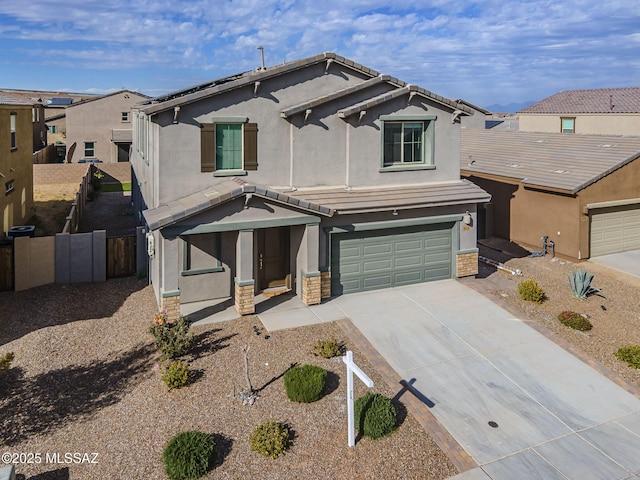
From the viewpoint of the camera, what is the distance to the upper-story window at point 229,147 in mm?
14430

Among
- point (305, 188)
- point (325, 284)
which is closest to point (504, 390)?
point (325, 284)

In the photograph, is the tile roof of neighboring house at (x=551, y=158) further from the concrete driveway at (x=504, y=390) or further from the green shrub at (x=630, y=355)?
the green shrub at (x=630, y=355)

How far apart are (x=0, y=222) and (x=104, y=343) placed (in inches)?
374

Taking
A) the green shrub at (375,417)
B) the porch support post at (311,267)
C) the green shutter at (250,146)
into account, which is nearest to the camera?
the green shrub at (375,417)

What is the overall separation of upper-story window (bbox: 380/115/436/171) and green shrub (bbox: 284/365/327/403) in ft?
27.0

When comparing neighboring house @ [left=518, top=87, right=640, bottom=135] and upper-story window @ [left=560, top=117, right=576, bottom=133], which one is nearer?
neighboring house @ [left=518, top=87, right=640, bottom=135]

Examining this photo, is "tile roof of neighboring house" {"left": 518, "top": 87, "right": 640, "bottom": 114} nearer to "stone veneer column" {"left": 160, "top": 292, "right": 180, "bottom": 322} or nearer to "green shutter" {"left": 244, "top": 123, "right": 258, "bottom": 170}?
"green shutter" {"left": 244, "top": 123, "right": 258, "bottom": 170}

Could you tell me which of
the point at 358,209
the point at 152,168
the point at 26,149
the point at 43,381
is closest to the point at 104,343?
the point at 43,381

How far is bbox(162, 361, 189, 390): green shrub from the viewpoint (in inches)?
408

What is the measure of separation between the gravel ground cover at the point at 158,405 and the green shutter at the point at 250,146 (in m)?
4.72

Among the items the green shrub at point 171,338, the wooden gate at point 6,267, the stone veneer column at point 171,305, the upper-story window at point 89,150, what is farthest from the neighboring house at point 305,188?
the upper-story window at point 89,150

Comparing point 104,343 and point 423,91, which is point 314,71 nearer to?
point 423,91

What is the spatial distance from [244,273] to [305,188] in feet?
11.7

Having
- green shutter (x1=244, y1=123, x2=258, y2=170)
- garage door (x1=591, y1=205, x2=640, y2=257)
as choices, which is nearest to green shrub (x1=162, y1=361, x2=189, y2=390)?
green shutter (x1=244, y1=123, x2=258, y2=170)
